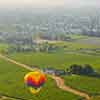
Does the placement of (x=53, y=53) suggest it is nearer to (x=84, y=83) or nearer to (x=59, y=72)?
(x=59, y=72)

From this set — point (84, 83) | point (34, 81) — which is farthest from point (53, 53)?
point (34, 81)

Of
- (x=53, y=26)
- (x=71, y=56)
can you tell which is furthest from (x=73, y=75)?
(x=53, y=26)

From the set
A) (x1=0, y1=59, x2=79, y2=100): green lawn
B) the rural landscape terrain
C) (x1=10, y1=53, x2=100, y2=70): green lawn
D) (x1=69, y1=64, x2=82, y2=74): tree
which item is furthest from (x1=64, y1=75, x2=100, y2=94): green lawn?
(x1=10, y1=53, x2=100, y2=70): green lawn

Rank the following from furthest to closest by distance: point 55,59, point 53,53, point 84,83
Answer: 1. point 53,53
2. point 55,59
3. point 84,83

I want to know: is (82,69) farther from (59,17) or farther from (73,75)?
(59,17)

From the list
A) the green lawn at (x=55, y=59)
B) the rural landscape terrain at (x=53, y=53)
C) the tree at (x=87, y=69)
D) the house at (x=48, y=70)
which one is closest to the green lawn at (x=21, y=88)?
the rural landscape terrain at (x=53, y=53)

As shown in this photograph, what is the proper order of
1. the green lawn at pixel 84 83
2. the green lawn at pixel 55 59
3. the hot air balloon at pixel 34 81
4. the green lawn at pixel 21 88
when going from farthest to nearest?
the green lawn at pixel 55 59 < the green lawn at pixel 84 83 < the hot air balloon at pixel 34 81 < the green lawn at pixel 21 88

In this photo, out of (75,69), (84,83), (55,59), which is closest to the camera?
(84,83)

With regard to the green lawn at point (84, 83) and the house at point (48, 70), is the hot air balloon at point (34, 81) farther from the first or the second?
the green lawn at point (84, 83)
